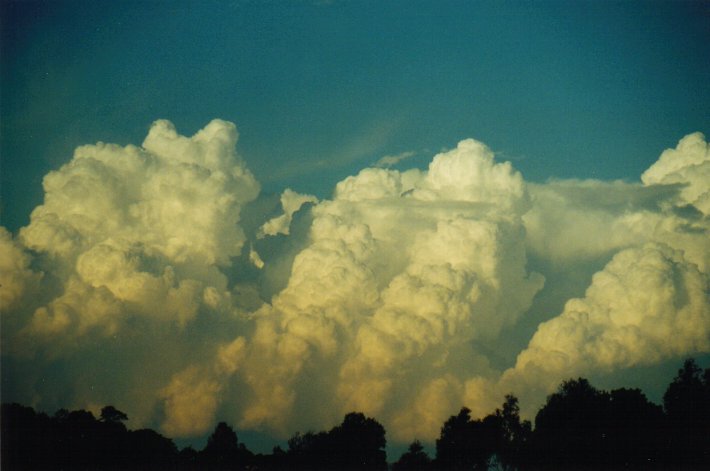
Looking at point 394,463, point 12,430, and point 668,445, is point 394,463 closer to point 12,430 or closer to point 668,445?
point 668,445

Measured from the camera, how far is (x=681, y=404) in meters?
93.5

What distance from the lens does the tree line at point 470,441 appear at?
87250 millimetres

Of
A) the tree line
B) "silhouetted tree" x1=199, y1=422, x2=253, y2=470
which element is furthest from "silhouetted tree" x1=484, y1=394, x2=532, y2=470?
"silhouetted tree" x1=199, y1=422, x2=253, y2=470

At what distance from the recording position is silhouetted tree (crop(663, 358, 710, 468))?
83469 millimetres

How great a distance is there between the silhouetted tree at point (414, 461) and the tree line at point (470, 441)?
29 centimetres

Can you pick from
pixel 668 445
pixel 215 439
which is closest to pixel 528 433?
pixel 668 445

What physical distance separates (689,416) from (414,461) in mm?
50546

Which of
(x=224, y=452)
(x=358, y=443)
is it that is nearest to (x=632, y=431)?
(x=358, y=443)

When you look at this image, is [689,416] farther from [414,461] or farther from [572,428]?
[414,461]

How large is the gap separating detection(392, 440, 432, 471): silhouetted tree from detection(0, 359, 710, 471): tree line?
0.96 ft

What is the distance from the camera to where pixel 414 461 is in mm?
128875

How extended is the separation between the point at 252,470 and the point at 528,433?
140 feet

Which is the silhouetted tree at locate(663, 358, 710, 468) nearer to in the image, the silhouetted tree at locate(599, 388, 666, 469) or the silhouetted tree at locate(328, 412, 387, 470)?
the silhouetted tree at locate(599, 388, 666, 469)

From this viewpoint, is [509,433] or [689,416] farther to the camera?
[509,433]
